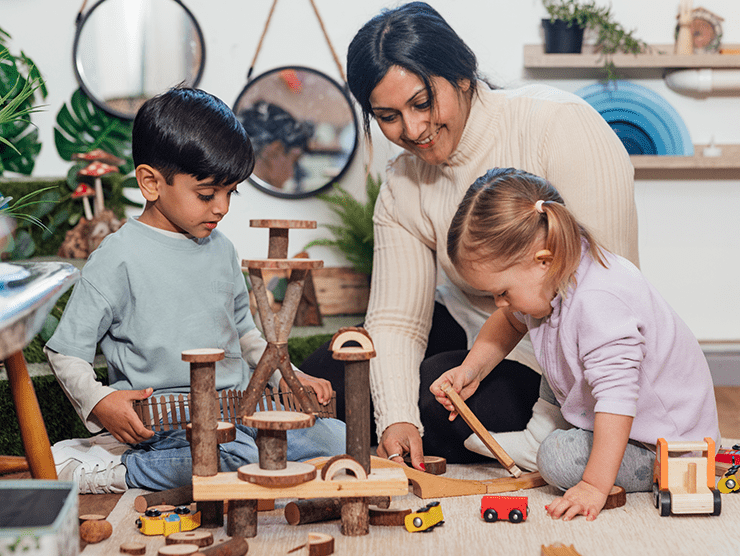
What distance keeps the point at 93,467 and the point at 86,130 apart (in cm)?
168

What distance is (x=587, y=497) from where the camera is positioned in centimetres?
104

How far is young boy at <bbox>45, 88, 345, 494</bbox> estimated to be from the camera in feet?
3.93

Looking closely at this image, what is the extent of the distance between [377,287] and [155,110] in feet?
1.93

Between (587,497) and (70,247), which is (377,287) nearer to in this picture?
(587,497)

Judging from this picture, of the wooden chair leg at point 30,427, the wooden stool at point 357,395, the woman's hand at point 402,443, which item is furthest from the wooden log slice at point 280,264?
the woman's hand at point 402,443

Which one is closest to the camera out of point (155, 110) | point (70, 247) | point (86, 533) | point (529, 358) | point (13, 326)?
point (13, 326)

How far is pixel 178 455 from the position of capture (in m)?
1.21

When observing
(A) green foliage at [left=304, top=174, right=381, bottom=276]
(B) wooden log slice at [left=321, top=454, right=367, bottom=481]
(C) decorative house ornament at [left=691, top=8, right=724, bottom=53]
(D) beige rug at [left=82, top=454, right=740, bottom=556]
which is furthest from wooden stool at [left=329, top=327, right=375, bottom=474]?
(C) decorative house ornament at [left=691, top=8, right=724, bottom=53]

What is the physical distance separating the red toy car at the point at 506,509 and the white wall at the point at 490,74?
1.73 meters

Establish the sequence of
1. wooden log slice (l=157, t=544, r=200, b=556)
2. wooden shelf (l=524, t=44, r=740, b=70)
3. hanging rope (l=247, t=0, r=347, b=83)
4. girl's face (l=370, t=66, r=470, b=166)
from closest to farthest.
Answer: wooden log slice (l=157, t=544, r=200, b=556) → girl's face (l=370, t=66, r=470, b=166) → wooden shelf (l=524, t=44, r=740, b=70) → hanging rope (l=247, t=0, r=347, b=83)

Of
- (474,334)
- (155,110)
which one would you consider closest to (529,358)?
(474,334)

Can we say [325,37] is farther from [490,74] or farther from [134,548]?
[134,548]

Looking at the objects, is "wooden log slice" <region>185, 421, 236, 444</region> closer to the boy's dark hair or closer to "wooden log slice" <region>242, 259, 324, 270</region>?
"wooden log slice" <region>242, 259, 324, 270</region>

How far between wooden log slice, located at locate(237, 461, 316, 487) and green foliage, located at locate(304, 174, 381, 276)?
1550mm
